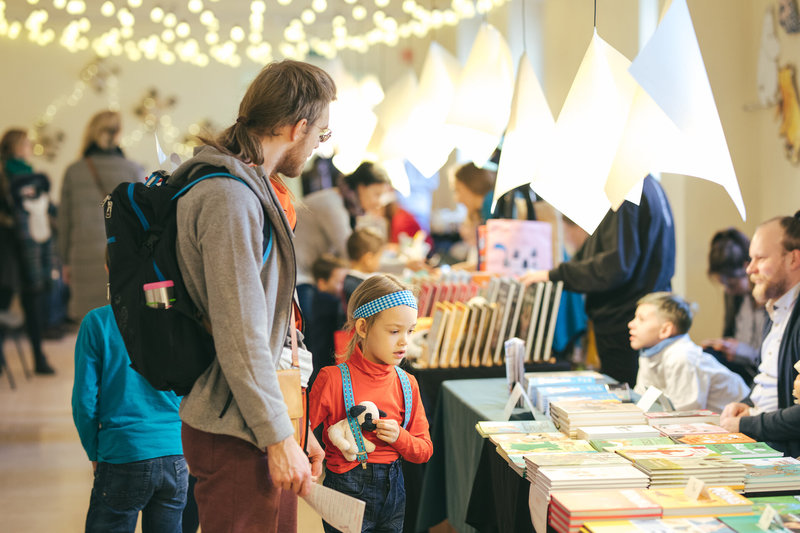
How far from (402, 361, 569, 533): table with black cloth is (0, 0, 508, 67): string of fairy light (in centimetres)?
187

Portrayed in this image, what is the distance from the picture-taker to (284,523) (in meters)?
1.96

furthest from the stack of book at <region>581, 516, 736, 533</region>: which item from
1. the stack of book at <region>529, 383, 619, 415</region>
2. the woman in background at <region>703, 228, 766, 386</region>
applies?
the woman in background at <region>703, 228, 766, 386</region>

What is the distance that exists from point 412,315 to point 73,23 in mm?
5939

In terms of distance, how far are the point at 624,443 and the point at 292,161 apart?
3.86 feet

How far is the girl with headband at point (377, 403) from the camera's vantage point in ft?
7.76

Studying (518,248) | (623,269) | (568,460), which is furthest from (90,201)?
(568,460)

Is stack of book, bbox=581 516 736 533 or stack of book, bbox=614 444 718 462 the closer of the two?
stack of book, bbox=581 516 736 533

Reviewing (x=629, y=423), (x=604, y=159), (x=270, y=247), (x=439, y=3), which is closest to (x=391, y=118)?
(x=604, y=159)

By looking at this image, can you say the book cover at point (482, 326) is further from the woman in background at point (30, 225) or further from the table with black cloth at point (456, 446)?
the woman in background at point (30, 225)

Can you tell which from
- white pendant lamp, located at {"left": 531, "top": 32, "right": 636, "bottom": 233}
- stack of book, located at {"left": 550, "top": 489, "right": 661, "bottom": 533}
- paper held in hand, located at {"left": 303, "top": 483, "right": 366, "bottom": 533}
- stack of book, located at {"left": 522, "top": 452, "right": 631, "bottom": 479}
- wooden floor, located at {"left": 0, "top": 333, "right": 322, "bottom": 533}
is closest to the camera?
stack of book, located at {"left": 550, "top": 489, "right": 661, "bottom": 533}

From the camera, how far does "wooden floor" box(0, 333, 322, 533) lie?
3.93 m

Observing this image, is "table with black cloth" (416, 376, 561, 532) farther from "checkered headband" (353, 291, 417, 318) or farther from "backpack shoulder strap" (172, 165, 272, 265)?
"backpack shoulder strap" (172, 165, 272, 265)

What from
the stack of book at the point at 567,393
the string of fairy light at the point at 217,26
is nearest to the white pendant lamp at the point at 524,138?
the stack of book at the point at 567,393

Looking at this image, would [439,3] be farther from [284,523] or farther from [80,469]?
[284,523]
